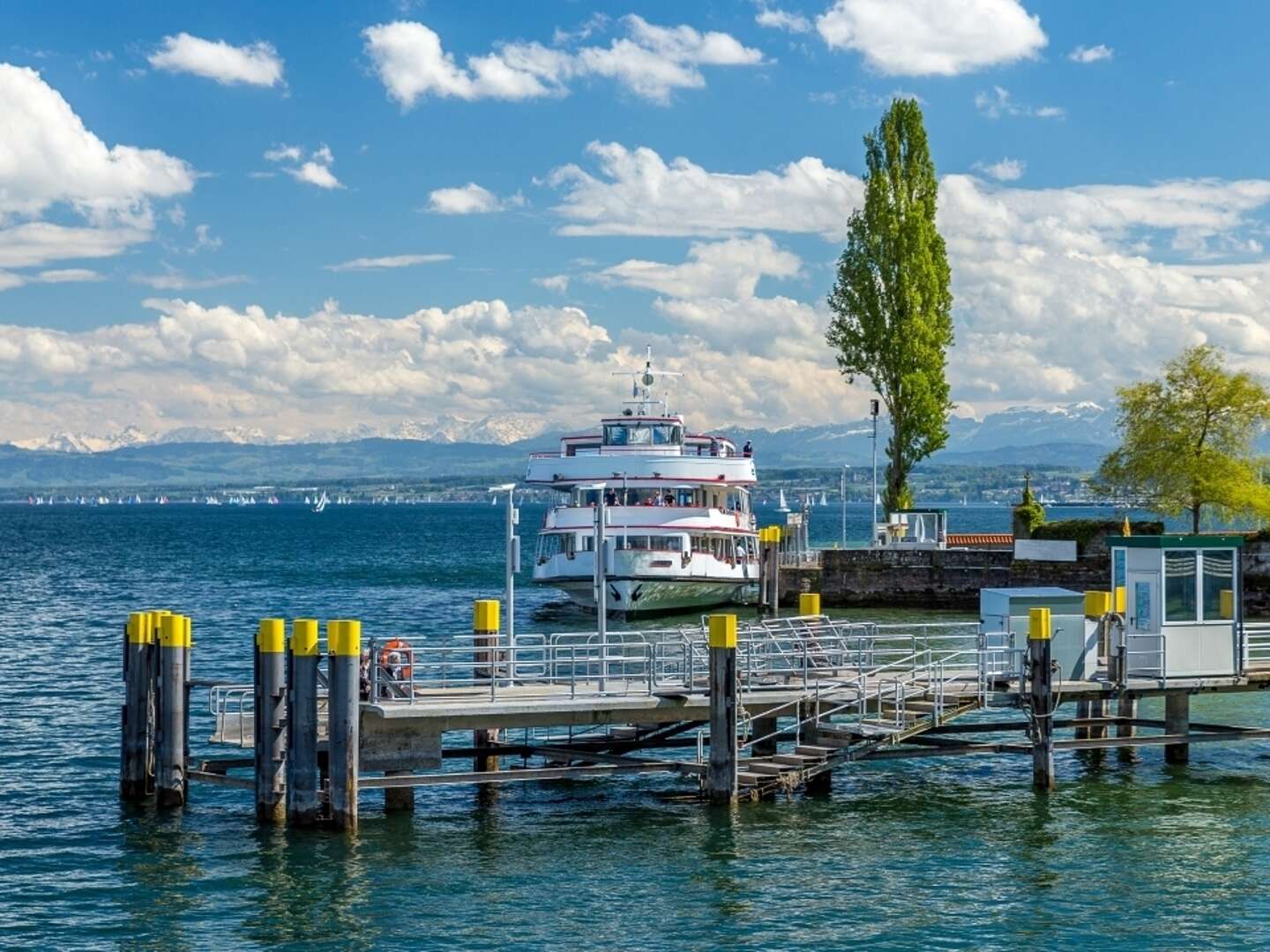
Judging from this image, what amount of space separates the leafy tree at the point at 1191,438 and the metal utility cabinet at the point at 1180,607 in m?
37.1

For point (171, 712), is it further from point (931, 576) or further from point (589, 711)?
point (931, 576)

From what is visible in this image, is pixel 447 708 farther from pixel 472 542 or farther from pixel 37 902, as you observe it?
pixel 472 542

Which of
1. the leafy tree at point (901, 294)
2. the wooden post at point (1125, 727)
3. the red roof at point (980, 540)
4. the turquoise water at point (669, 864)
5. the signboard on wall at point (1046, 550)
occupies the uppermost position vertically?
the leafy tree at point (901, 294)

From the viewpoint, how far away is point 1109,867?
26938 mm

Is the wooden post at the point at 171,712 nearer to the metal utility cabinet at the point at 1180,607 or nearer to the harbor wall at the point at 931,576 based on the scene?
the metal utility cabinet at the point at 1180,607

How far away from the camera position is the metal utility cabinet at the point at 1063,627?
32531 mm

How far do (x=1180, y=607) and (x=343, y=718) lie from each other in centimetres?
1536

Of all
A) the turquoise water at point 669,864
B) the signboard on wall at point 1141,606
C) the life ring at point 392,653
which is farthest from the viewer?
the signboard on wall at point 1141,606

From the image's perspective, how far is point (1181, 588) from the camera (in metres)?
32.9

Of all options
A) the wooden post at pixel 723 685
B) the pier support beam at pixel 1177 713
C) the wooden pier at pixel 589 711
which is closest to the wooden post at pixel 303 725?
the wooden pier at pixel 589 711

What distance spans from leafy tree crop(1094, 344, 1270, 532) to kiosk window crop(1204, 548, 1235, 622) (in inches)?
1451

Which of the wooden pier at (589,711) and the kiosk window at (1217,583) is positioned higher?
the kiosk window at (1217,583)

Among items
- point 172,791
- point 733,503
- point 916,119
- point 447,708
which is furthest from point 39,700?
point 916,119

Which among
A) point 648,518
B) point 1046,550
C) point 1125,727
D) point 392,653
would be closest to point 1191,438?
point 1046,550
